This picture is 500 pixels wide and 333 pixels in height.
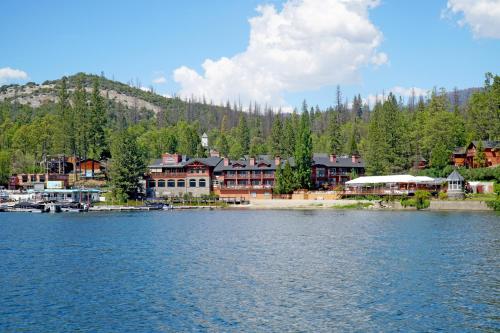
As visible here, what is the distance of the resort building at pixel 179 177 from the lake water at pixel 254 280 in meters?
56.0

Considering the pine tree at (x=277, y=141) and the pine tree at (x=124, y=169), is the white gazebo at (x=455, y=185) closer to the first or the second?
the pine tree at (x=124, y=169)

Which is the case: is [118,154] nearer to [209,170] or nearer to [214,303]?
[209,170]

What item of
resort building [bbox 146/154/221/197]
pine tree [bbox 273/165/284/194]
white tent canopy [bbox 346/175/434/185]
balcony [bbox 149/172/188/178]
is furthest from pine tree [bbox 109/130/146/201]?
white tent canopy [bbox 346/175/434/185]

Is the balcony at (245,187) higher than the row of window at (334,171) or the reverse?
the reverse

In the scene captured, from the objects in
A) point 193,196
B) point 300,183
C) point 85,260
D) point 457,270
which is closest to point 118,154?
point 193,196

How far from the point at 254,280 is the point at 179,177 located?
8629cm

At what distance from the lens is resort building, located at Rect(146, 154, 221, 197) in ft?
387

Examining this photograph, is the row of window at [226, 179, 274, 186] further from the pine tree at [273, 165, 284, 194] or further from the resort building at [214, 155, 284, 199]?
the pine tree at [273, 165, 284, 194]

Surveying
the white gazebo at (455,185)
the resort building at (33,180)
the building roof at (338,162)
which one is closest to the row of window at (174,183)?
the resort building at (33,180)

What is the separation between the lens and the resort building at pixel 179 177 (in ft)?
387

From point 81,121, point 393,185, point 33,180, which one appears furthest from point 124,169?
point 393,185

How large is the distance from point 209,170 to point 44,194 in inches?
1310

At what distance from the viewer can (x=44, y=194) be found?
117438mm

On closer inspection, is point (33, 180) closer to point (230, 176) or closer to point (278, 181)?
point (230, 176)
